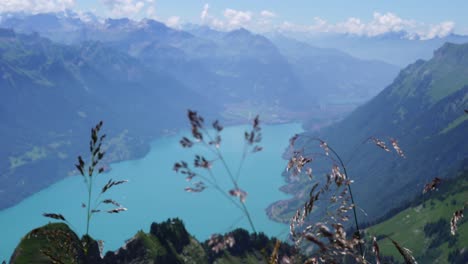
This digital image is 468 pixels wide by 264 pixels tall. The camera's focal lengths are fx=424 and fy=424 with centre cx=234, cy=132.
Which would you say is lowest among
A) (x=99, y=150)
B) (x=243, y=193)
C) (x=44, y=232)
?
(x=243, y=193)

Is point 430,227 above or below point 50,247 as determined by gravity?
below

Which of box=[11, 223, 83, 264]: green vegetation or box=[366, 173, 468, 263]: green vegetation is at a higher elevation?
box=[11, 223, 83, 264]: green vegetation

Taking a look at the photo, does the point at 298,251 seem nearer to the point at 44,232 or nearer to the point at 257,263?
the point at 44,232

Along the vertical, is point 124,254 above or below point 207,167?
below

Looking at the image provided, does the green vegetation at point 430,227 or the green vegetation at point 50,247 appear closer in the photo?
the green vegetation at point 50,247

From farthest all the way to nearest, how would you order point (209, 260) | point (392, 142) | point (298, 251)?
point (209, 260) < point (392, 142) < point (298, 251)

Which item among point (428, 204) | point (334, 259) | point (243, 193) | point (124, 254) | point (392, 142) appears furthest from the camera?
point (428, 204)

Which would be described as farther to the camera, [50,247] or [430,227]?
[430,227]

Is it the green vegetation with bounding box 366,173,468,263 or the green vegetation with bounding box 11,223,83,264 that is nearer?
the green vegetation with bounding box 11,223,83,264

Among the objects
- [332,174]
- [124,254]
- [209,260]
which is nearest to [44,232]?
[332,174]

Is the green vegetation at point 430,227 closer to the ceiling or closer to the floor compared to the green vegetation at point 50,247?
closer to the floor

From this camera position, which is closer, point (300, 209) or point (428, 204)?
point (300, 209)
